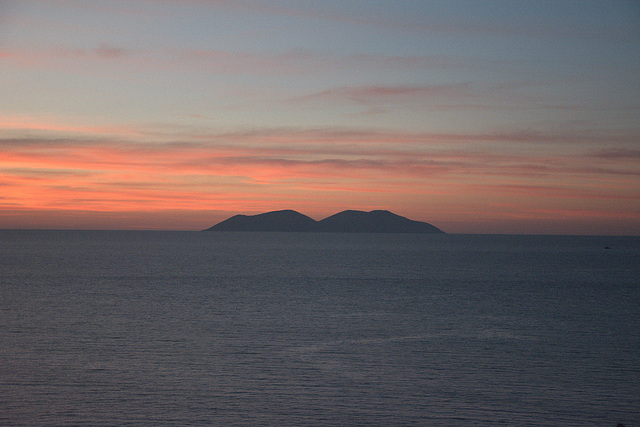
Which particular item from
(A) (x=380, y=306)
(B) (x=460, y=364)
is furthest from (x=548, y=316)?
(B) (x=460, y=364)

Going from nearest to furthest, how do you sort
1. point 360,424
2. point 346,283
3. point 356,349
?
point 360,424
point 356,349
point 346,283

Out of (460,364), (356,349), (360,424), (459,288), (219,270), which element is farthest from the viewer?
(219,270)

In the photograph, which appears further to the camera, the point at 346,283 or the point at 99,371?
the point at 346,283

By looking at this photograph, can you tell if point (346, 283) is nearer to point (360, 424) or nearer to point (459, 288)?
point (459, 288)

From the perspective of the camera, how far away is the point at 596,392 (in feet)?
Answer: 149

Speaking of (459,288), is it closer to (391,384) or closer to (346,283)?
(346,283)

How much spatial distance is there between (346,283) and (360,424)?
301 ft

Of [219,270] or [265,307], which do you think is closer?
[265,307]

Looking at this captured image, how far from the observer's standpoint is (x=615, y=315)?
279 feet

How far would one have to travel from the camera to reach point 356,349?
59500 millimetres

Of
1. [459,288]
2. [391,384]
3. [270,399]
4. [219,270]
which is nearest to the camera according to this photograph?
[270,399]

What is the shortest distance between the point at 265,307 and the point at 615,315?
51.9 metres

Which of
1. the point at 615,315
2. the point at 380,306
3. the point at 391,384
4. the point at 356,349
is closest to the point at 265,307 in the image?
the point at 380,306

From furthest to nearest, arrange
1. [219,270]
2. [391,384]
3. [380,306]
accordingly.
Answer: [219,270] → [380,306] → [391,384]
